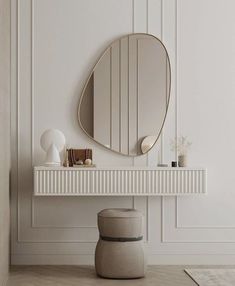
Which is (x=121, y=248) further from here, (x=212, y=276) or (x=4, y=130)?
(x=4, y=130)

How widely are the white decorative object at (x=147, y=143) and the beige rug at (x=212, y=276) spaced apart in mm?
1098

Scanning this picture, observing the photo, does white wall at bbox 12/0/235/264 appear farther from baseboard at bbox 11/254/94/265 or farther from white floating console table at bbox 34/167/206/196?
white floating console table at bbox 34/167/206/196

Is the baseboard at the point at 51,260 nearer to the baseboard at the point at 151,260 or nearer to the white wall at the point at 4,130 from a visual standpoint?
the baseboard at the point at 151,260

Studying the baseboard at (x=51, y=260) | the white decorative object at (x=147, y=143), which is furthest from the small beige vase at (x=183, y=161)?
the baseboard at (x=51, y=260)

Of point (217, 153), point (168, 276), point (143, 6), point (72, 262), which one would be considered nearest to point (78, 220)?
point (72, 262)

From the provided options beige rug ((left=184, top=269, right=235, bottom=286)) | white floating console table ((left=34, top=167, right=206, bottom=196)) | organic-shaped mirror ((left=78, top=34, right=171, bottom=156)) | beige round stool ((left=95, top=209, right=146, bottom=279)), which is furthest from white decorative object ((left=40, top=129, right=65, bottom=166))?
beige rug ((left=184, top=269, right=235, bottom=286))

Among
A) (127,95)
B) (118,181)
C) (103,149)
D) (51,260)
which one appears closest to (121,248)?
(118,181)

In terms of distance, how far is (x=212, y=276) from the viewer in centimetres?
512

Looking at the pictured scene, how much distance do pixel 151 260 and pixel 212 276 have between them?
75 centimetres

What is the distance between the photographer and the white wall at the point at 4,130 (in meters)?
4.59

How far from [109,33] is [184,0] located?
2.39ft

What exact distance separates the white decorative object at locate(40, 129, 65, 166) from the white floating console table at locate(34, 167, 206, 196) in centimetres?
12

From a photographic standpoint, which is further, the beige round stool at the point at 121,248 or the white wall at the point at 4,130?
the beige round stool at the point at 121,248

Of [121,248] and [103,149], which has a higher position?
[103,149]
